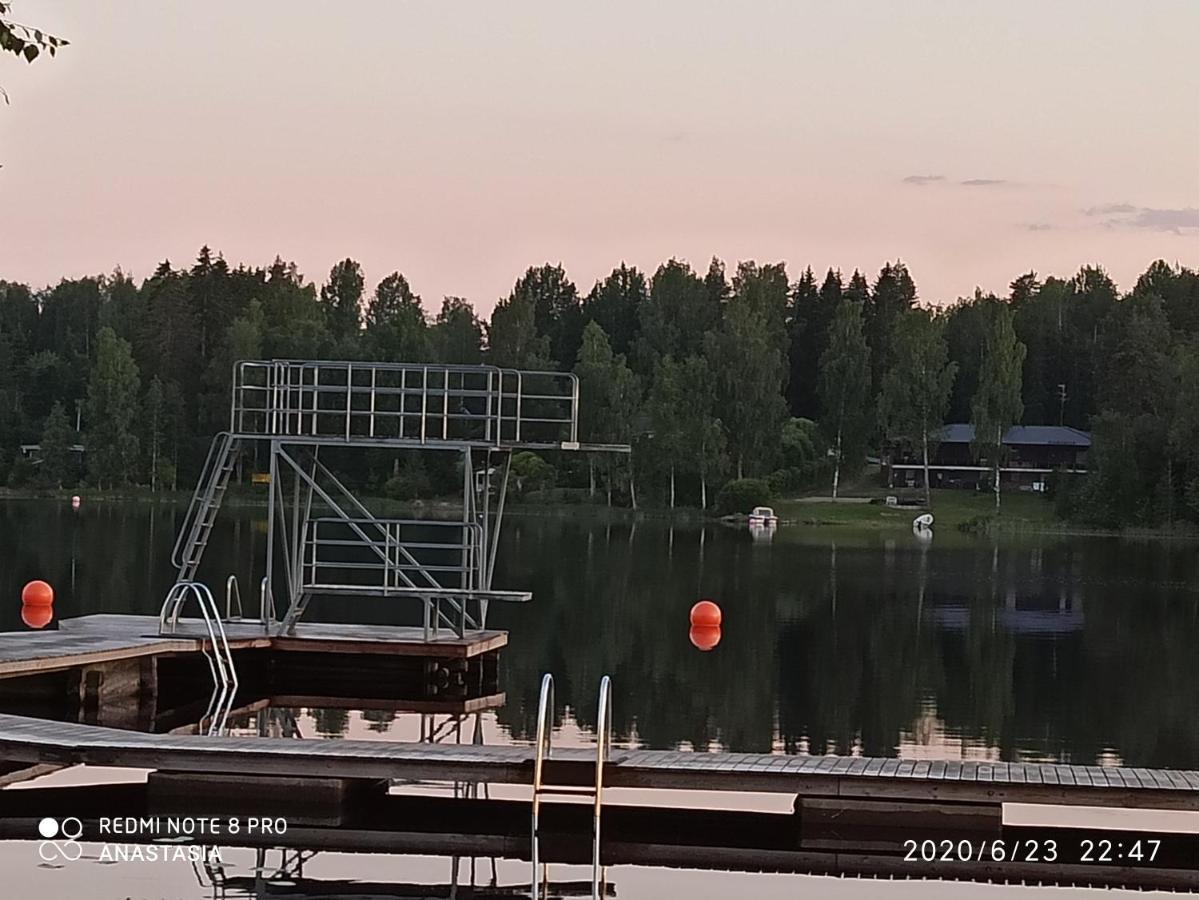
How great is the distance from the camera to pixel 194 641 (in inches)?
931

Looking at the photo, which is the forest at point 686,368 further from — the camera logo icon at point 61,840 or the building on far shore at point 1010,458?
the camera logo icon at point 61,840

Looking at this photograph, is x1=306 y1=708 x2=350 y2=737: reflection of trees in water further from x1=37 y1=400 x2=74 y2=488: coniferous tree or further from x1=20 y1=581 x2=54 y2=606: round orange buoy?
x1=37 y1=400 x2=74 y2=488: coniferous tree

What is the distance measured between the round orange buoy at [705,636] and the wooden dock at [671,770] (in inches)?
629

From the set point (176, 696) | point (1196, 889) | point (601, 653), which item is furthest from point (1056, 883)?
point (601, 653)

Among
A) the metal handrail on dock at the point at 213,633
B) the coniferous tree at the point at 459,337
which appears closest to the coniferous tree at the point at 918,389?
the coniferous tree at the point at 459,337

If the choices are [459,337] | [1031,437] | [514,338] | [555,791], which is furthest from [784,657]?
[1031,437]

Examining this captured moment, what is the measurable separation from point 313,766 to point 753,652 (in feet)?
53.5

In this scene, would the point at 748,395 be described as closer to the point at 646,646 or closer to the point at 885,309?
the point at 885,309

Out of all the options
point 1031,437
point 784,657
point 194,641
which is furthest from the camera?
point 1031,437

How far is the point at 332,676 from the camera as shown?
25.3 m

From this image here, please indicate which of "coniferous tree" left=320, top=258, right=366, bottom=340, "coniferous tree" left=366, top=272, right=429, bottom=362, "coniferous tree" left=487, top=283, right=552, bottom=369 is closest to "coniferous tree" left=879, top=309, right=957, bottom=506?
"coniferous tree" left=487, top=283, right=552, bottom=369

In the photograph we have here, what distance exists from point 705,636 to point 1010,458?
79379 millimetres

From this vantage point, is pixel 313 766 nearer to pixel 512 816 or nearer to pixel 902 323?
pixel 512 816

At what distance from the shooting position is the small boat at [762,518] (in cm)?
9019
